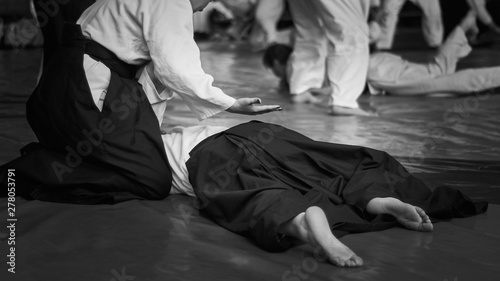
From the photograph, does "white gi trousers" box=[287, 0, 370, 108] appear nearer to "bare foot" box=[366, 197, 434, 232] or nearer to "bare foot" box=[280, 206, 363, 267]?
"bare foot" box=[366, 197, 434, 232]

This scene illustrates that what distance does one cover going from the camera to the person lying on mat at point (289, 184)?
7.25ft

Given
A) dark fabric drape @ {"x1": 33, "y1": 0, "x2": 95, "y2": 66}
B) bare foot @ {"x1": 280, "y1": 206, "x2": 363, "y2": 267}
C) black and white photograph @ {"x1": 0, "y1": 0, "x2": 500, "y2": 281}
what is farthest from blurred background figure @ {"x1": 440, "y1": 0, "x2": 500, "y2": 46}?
bare foot @ {"x1": 280, "y1": 206, "x2": 363, "y2": 267}

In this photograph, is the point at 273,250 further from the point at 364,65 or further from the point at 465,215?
the point at 364,65

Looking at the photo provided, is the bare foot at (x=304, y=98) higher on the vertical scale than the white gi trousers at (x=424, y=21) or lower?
lower

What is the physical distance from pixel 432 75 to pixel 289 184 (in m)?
3.28

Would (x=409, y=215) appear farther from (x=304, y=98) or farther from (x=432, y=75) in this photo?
(x=432, y=75)

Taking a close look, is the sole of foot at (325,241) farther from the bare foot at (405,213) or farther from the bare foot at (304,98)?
the bare foot at (304,98)

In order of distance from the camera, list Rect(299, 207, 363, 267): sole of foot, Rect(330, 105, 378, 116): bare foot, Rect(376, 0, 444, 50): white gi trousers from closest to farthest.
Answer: Rect(299, 207, 363, 267): sole of foot → Rect(330, 105, 378, 116): bare foot → Rect(376, 0, 444, 50): white gi trousers

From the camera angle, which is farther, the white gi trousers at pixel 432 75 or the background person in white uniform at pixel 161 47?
the white gi trousers at pixel 432 75

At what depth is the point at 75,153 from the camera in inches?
97.6

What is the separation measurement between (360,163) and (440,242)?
44 centimetres

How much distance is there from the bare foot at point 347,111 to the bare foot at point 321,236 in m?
2.51

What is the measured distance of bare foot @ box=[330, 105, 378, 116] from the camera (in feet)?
14.7

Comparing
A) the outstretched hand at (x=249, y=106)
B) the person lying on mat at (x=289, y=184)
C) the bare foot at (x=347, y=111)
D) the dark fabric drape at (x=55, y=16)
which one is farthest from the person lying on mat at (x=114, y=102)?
the bare foot at (x=347, y=111)
